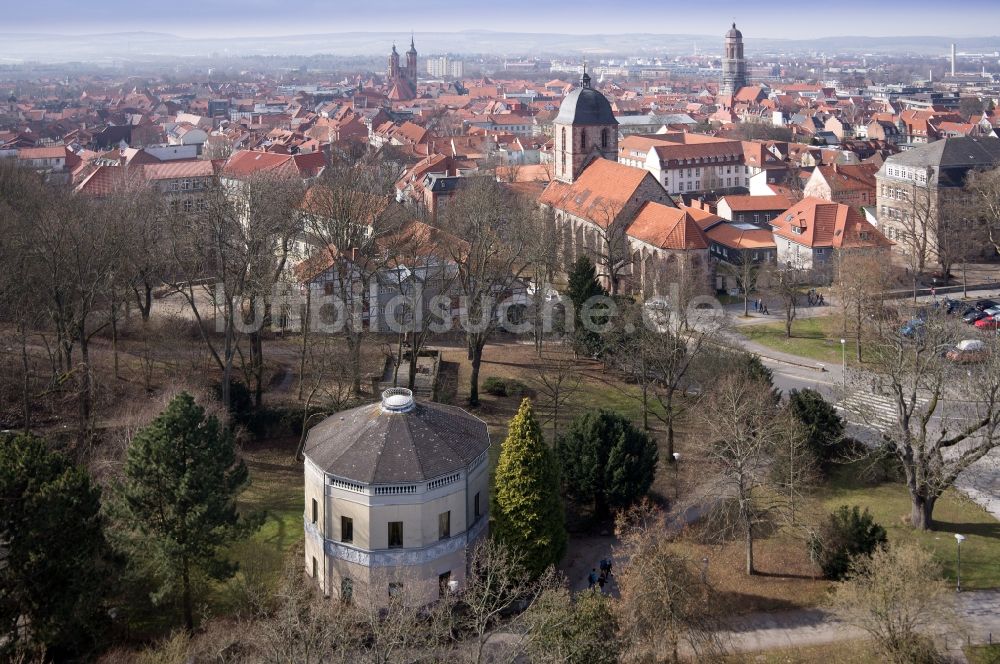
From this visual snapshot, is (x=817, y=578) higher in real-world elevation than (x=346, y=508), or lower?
lower

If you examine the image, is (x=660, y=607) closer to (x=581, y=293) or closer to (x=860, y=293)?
(x=581, y=293)

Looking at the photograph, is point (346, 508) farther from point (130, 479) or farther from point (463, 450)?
point (130, 479)

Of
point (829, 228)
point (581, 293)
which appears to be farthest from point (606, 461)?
point (829, 228)

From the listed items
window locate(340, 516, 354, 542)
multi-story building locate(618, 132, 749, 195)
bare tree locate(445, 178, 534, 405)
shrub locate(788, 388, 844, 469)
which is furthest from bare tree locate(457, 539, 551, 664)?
multi-story building locate(618, 132, 749, 195)

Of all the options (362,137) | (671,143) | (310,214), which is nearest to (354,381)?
(310,214)

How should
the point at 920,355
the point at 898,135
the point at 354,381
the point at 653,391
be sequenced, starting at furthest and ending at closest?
the point at 898,135 < the point at 653,391 < the point at 354,381 < the point at 920,355

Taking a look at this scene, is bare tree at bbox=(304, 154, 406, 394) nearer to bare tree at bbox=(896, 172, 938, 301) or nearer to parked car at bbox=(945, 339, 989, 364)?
parked car at bbox=(945, 339, 989, 364)

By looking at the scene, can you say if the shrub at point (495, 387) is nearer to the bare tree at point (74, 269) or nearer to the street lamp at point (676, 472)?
the street lamp at point (676, 472)
